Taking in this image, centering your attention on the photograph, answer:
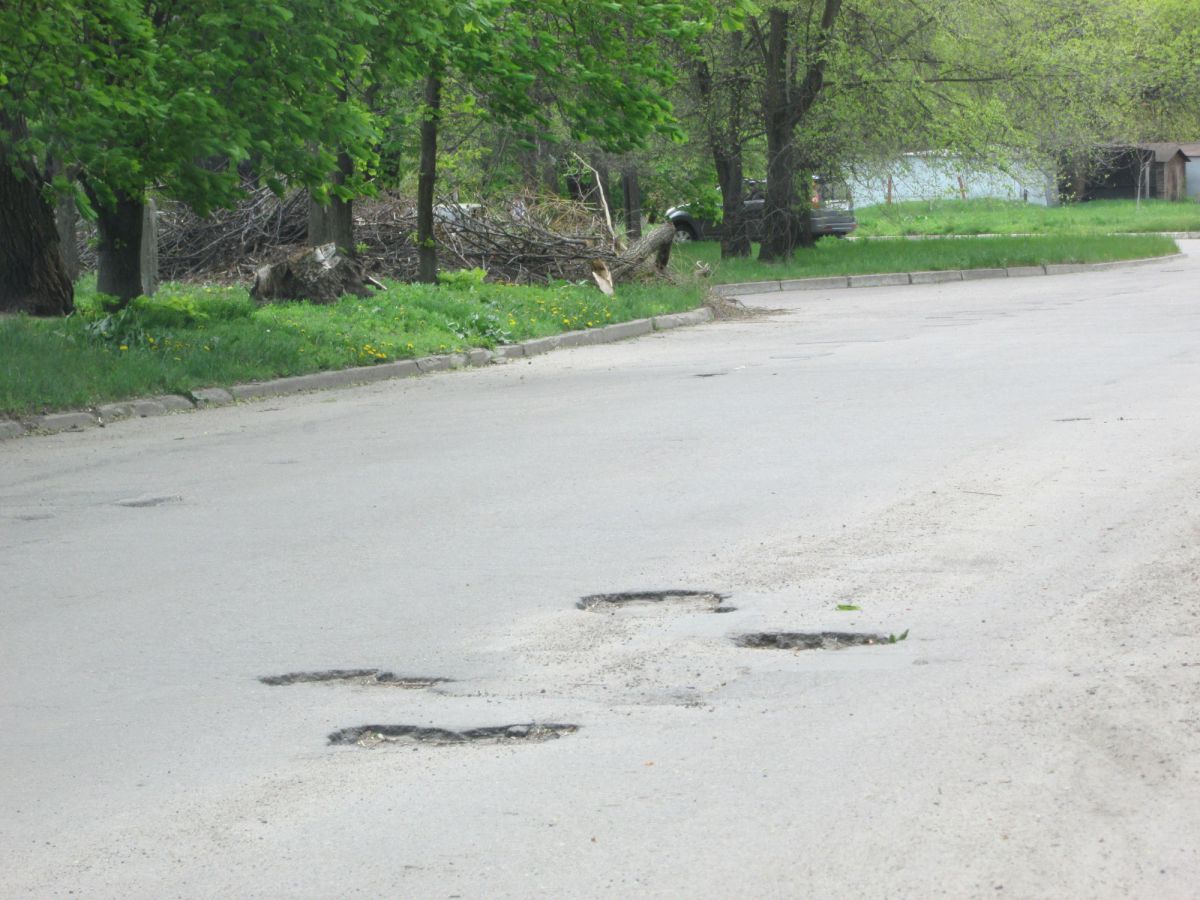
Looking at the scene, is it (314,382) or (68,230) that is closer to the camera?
(314,382)

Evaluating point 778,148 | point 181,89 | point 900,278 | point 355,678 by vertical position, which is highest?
point 181,89

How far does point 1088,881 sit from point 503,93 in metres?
14.6

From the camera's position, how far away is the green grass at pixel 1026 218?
48219mm

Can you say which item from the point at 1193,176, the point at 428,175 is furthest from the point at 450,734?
the point at 1193,176

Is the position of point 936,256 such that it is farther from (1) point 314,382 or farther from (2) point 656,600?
(2) point 656,600

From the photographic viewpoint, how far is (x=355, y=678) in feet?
17.7

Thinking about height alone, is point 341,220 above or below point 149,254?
above

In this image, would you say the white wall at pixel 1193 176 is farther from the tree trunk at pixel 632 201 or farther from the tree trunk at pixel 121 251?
the tree trunk at pixel 121 251

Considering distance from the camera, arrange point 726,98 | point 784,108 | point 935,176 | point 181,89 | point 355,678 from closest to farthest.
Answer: point 355,678
point 181,89
point 784,108
point 726,98
point 935,176

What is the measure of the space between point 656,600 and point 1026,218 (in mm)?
50385

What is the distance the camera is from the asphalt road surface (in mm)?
3861

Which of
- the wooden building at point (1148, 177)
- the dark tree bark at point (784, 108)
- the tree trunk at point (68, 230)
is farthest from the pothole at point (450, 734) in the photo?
the wooden building at point (1148, 177)

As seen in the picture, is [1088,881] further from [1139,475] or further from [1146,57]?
[1146,57]

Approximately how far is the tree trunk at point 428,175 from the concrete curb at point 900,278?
6753 millimetres
